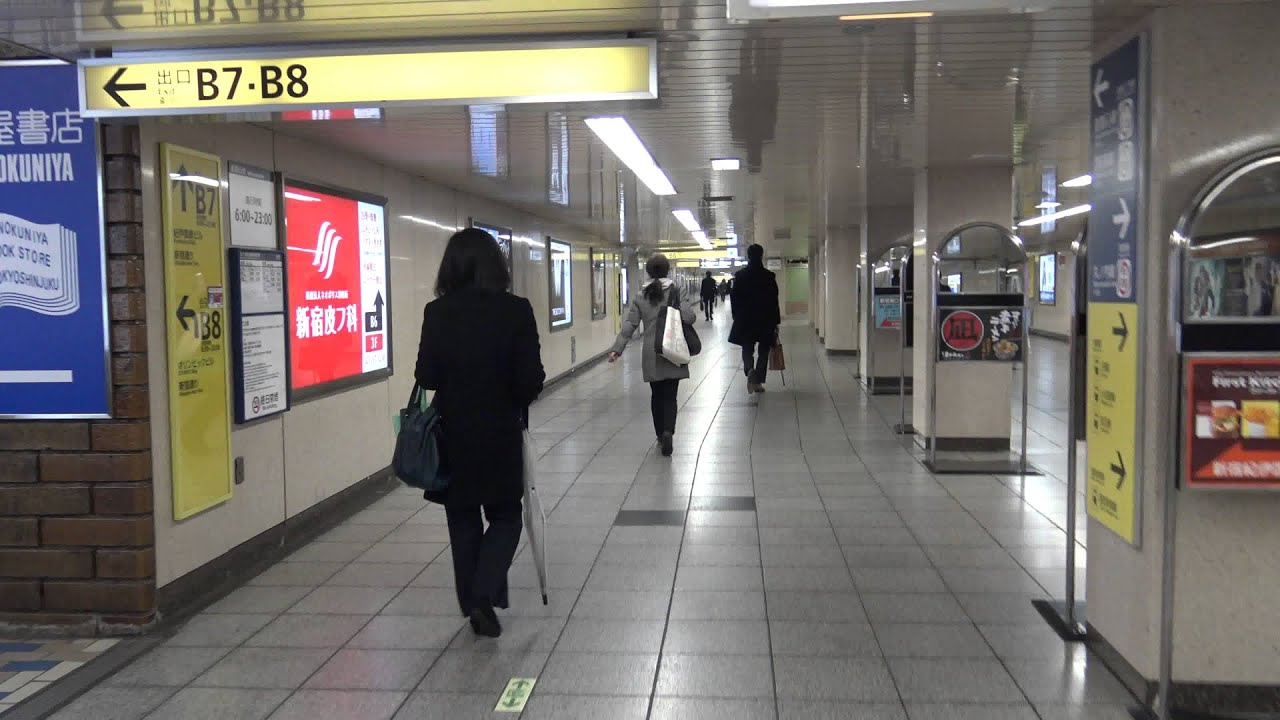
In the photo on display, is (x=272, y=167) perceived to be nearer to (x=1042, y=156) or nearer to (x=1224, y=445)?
(x=1224, y=445)

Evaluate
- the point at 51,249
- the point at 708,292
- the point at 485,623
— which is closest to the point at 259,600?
the point at 485,623

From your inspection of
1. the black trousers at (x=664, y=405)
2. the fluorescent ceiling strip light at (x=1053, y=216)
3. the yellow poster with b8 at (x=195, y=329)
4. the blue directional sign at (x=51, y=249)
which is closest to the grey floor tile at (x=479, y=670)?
the yellow poster with b8 at (x=195, y=329)

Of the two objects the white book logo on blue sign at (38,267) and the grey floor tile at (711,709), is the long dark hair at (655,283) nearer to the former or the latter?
the white book logo on blue sign at (38,267)

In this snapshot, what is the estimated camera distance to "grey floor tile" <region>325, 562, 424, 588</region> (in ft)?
15.2

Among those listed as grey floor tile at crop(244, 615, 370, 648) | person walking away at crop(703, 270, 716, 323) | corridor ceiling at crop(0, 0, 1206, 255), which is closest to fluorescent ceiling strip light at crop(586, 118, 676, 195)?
corridor ceiling at crop(0, 0, 1206, 255)

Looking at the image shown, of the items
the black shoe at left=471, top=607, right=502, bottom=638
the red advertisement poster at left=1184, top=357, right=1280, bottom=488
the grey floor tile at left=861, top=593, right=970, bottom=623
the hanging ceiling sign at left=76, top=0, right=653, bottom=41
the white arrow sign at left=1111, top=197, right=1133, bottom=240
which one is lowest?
the grey floor tile at left=861, top=593, right=970, bottom=623

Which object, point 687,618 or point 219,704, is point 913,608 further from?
point 219,704

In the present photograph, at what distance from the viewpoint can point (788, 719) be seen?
3.13 meters

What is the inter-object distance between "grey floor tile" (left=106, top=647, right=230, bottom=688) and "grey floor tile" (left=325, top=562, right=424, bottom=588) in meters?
0.87

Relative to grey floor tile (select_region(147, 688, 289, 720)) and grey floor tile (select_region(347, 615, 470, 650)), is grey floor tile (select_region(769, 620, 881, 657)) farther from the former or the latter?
grey floor tile (select_region(147, 688, 289, 720))

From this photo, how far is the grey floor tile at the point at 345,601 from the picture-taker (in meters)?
4.25

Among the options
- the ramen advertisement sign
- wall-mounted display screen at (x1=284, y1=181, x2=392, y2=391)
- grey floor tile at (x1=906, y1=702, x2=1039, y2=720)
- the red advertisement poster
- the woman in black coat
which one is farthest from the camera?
the ramen advertisement sign

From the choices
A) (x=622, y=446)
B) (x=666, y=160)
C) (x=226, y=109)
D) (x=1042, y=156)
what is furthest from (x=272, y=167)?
(x=1042, y=156)

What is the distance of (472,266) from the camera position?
3818 mm
